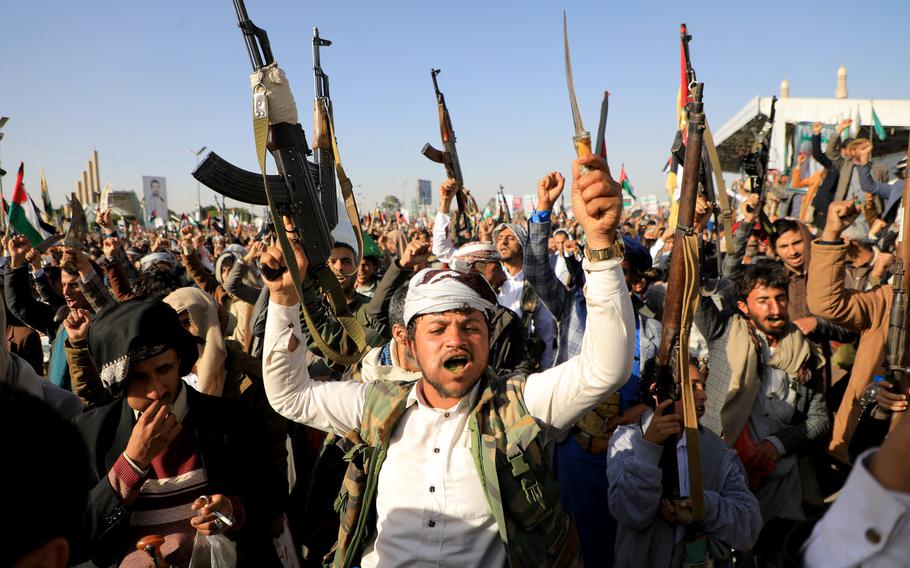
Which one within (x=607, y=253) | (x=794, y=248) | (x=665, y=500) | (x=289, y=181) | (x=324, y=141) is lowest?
(x=665, y=500)

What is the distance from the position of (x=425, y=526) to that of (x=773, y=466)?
2.28 m

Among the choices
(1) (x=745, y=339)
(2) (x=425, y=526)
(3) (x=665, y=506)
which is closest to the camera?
(2) (x=425, y=526)

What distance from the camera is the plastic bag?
2008 millimetres

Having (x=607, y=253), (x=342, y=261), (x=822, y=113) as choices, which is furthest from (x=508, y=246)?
(x=822, y=113)

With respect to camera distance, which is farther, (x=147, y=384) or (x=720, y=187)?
(x=720, y=187)

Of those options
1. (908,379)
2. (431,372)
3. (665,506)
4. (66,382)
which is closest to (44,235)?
(66,382)

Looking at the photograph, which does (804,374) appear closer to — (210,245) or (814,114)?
(210,245)

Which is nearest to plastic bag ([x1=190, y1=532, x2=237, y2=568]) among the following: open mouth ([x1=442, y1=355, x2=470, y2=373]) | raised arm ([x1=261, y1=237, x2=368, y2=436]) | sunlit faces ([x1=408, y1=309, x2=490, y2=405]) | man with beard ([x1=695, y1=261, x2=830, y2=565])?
raised arm ([x1=261, y1=237, x2=368, y2=436])

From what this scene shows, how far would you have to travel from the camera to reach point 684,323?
7.37 ft

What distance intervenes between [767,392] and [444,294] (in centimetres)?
231

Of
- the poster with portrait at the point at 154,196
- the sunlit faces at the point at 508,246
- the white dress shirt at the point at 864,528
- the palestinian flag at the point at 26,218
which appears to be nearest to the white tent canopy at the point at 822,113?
the sunlit faces at the point at 508,246

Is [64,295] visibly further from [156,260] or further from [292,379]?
[292,379]

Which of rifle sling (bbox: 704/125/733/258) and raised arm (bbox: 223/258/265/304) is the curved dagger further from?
raised arm (bbox: 223/258/265/304)

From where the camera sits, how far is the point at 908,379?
8.55ft
